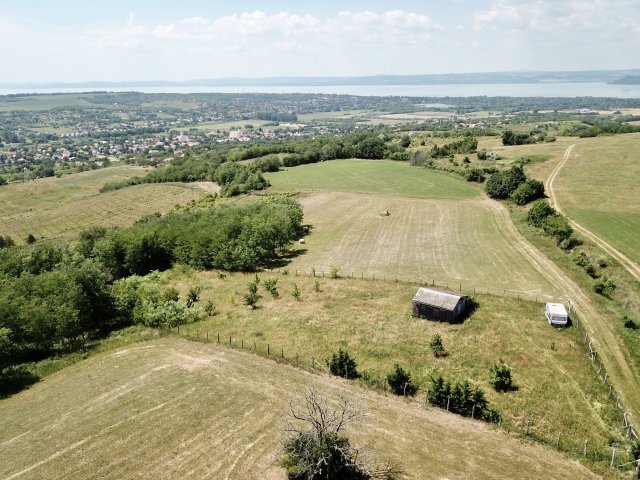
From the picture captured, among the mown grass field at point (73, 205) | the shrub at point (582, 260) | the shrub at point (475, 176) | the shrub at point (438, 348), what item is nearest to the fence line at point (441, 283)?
the shrub at point (582, 260)

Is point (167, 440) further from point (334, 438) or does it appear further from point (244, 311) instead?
point (244, 311)

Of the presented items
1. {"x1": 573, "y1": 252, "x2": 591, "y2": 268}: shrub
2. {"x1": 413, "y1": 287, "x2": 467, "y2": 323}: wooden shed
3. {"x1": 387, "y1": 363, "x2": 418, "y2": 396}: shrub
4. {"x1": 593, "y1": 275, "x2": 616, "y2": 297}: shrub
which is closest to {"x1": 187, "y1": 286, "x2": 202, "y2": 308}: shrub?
{"x1": 413, "y1": 287, "x2": 467, "y2": 323}: wooden shed

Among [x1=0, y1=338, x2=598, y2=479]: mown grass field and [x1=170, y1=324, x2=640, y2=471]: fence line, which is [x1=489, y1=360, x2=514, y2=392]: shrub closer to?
[x1=170, y1=324, x2=640, y2=471]: fence line

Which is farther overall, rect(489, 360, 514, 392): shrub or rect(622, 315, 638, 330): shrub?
rect(622, 315, 638, 330): shrub

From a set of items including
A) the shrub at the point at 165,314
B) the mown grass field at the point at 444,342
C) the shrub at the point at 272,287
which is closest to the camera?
the mown grass field at the point at 444,342

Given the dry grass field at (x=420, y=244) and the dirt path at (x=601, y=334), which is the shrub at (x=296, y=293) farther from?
the dirt path at (x=601, y=334)

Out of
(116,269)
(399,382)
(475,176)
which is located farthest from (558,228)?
(116,269)
